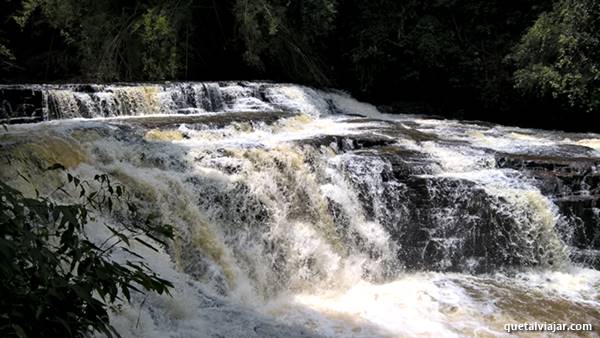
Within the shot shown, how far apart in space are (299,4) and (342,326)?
32.9 ft

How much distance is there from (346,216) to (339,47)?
9114 millimetres

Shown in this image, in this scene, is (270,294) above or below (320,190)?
below

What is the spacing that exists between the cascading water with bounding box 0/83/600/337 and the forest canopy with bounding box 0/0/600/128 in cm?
386

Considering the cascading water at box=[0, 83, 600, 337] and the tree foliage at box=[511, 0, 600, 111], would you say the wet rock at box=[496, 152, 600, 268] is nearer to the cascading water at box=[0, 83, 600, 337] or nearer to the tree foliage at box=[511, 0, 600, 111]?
the cascading water at box=[0, 83, 600, 337]

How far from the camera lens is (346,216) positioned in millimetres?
6129

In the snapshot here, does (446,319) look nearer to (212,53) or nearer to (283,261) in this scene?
(283,261)

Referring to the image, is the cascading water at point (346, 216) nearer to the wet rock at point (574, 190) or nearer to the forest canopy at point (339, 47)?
the wet rock at point (574, 190)

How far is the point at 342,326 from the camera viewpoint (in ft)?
14.4

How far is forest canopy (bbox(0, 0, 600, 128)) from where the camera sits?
451 inches

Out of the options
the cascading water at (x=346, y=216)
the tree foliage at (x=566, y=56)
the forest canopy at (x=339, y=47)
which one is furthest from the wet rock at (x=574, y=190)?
the forest canopy at (x=339, y=47)

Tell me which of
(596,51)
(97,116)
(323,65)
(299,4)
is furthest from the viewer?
(323,65)

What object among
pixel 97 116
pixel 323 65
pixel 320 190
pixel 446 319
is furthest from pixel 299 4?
pixel 446 319

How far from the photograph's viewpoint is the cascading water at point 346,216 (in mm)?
4730

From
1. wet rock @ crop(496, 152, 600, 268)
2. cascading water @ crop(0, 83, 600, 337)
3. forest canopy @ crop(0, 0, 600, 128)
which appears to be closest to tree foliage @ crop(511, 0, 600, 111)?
forest canopy @ crop(0, 0, 600, 128)
